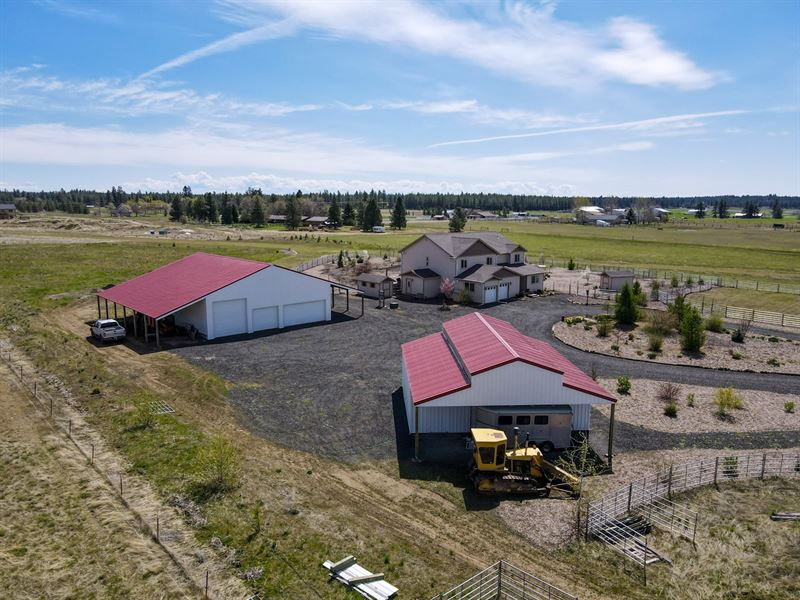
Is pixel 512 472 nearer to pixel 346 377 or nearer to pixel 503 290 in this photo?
pixel 346 377

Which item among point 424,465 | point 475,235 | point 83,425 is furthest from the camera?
point 475,235

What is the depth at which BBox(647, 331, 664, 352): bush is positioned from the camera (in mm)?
37562

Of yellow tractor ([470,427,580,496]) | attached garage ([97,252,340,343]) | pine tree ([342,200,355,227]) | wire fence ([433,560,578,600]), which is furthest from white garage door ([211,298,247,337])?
pine tree ([342,200,355,227])

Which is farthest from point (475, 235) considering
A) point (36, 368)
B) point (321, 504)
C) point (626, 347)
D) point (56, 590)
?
point (56, 590)

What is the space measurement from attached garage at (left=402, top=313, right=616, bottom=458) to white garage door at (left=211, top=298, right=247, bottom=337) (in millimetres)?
20586

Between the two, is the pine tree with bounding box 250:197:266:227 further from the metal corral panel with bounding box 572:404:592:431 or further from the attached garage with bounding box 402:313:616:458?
the metal corral panel with bounding box 572:404:592:431

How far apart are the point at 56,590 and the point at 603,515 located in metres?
15.6

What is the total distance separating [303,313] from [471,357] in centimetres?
2351

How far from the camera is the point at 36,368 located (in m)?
32.0

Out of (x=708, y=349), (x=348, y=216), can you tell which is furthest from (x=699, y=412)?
(x=348, y=216)

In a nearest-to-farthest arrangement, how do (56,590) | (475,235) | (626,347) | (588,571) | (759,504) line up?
1. (56,590)
2. (588,571)
3. (759,504)
4. (626,347)
5. (475,235)

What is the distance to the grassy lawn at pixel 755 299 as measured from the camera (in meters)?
51.6

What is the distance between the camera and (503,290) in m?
56.5

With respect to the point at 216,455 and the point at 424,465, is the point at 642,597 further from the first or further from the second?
the point at 216,455
